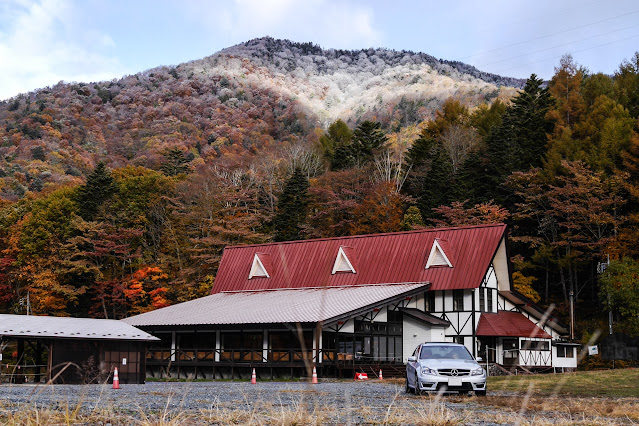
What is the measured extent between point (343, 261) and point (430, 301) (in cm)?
613

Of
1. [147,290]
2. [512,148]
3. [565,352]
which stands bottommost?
[565,352]

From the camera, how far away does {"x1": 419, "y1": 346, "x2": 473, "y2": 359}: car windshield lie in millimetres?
18703

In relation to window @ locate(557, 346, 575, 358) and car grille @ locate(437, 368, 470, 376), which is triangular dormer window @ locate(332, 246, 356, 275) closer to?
window @ locate(557, 346, 575, 358)

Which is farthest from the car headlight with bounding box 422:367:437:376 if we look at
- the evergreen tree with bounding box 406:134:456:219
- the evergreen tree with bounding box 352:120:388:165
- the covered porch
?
the evergreen tree with bounding box 352:120:388:165

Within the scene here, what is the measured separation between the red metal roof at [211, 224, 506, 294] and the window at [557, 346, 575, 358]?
317 inches

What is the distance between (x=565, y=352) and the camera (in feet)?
141

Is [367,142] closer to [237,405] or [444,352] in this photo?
[444,352]

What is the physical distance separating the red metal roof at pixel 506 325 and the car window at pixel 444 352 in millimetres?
19120

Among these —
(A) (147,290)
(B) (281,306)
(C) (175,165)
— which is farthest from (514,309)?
(C) (175,165)

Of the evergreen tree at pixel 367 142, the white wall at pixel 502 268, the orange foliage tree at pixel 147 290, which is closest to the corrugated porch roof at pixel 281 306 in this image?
the white wall at pixel 502 268

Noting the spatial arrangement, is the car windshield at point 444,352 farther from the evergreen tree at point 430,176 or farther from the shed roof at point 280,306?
the evergreen tree at point 430,176

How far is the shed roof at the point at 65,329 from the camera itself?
87.9ft

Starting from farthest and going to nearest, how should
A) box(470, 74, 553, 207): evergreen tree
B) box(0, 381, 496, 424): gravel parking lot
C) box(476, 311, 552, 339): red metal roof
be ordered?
box(470, 74, 553, 207): evergreen tree, box(476, 311, 552, 339): red metal roof, box(0, 381, 496, 424): gravel parking lot

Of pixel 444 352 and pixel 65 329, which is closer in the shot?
pixel 444 352
